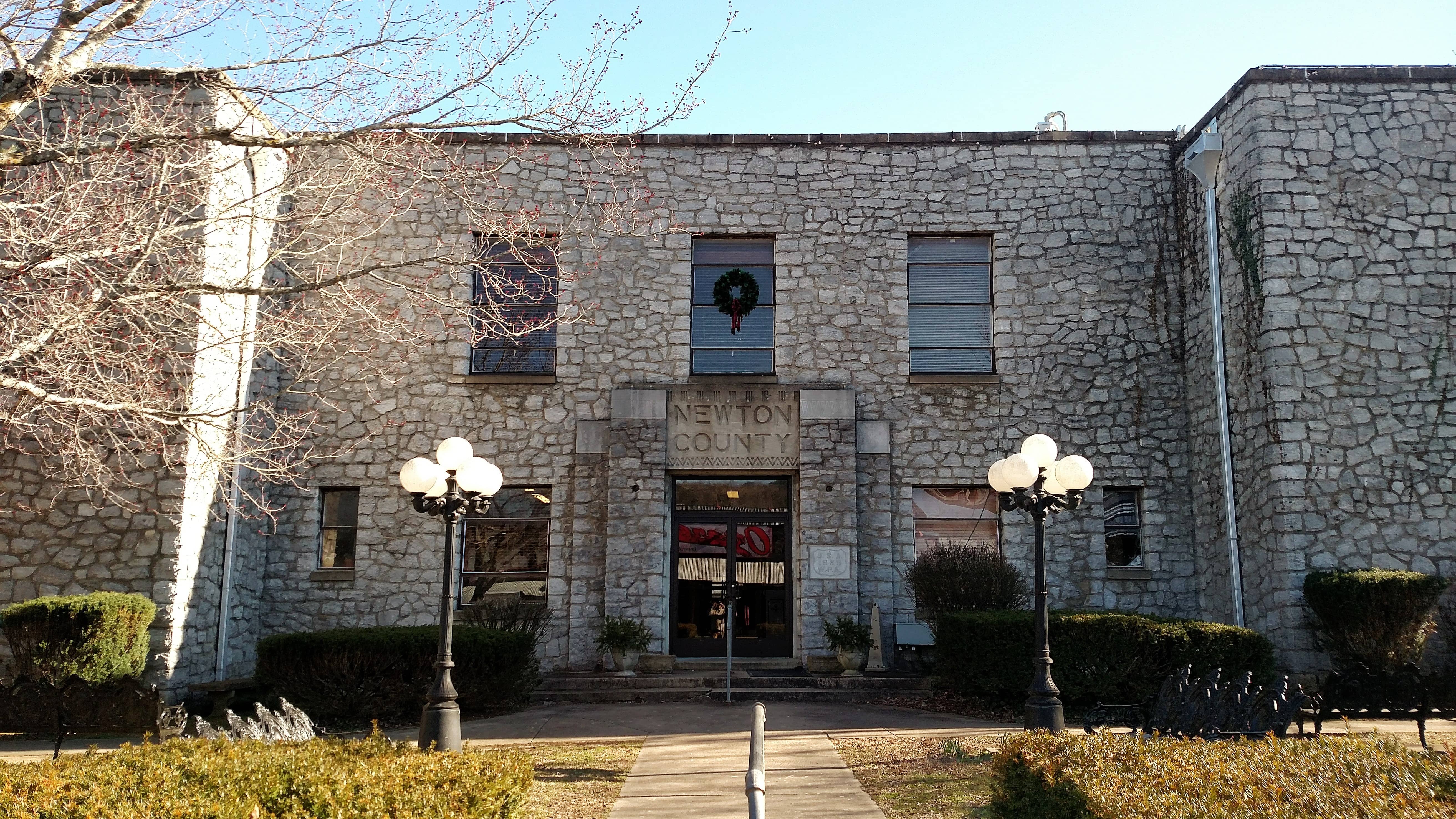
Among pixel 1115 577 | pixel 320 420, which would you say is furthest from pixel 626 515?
pixel 1115 577

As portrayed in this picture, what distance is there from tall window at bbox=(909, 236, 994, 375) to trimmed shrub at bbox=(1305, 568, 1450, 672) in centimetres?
502

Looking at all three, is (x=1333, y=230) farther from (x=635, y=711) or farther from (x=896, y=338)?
(x=635, y=711)

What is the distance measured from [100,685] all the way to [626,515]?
581 cm

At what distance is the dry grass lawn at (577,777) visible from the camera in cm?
666

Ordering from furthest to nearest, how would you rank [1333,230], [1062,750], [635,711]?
[1333,230]
[635,711]
[1062,750]

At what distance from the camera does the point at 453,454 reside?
8289 mm

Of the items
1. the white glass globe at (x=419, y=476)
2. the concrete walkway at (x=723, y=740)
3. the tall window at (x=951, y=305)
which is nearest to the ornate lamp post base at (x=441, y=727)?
the concrete walkway at (x=723, y=740)

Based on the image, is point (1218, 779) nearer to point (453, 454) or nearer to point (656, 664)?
point (453, 454)

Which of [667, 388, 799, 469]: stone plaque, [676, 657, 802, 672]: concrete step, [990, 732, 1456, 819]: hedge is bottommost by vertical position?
[676, 657, 802, 672]: concrete step

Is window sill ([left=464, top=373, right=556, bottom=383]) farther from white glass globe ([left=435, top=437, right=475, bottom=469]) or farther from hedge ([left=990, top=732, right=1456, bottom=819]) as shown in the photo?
hedge ([left=990, top=732, right=1456, bottom=819])

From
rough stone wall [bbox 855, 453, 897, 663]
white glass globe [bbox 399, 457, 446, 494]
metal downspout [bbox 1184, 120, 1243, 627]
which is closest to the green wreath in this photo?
rough stone wall [bbox 855, 453, 897, 663]

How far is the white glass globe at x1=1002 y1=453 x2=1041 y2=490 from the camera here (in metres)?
8.40

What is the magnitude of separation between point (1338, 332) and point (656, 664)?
8.73 m

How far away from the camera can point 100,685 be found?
10.1 metres
